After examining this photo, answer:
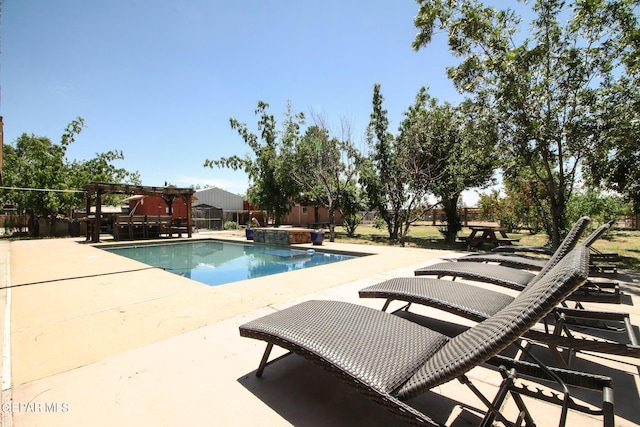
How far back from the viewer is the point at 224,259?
1120 centimetres

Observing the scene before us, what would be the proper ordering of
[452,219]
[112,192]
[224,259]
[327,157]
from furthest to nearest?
1. [452,219]
2. [327,157]
3. [112,192]
4. [224,259]

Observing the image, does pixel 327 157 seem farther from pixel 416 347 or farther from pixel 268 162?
pixel 416 347

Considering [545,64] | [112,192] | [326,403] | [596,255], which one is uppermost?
[545,64]

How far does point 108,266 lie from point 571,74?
513 inches

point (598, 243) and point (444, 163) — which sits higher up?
point (444, 163)

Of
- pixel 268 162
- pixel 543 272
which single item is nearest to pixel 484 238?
pixel 543 272

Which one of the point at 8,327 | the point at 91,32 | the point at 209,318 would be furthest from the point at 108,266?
the point at 91,32

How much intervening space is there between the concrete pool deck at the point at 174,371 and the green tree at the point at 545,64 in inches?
219

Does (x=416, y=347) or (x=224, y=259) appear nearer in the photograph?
(x=416, y=347)

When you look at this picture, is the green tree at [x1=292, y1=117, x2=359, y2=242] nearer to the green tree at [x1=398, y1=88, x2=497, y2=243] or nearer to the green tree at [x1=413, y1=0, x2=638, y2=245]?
the green tree at [x1=398, y1=88, x2=497, y2=243]

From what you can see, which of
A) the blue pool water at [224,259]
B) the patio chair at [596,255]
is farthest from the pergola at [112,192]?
the patio chair at [596,255]

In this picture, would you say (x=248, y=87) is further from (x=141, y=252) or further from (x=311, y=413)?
(x=311, y=413)

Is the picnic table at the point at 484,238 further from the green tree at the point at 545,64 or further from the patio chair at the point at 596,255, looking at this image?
the patio chair at the point at 596,255

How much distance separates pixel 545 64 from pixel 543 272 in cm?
868
